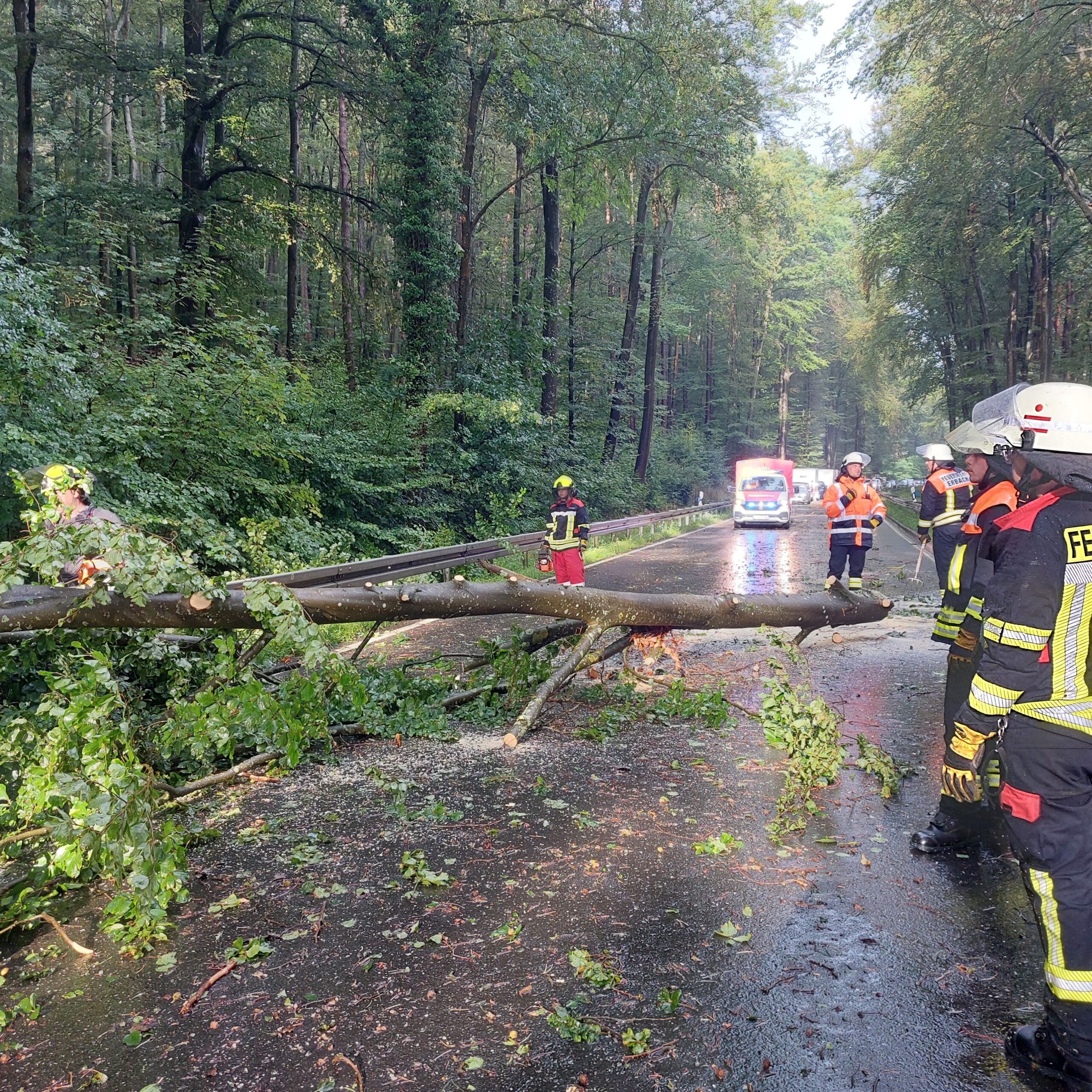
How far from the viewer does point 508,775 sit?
17.5 ft

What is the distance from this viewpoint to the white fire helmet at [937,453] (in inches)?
395

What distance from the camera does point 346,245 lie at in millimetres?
20188

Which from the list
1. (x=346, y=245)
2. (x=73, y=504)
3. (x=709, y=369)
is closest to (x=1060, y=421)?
(x=73, y=504)

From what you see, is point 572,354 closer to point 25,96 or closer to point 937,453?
point 25,96

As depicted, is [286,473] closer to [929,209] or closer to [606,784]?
[606,784]

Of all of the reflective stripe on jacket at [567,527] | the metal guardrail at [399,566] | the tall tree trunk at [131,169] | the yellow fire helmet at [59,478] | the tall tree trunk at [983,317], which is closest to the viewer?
the yellow fire helmet at [59,478]

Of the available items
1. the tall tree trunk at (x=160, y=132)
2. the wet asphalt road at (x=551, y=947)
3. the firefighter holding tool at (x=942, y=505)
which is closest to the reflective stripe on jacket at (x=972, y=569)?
the wet asphalt road at (x=551, y=947)

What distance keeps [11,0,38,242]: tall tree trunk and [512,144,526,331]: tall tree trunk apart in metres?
11.2

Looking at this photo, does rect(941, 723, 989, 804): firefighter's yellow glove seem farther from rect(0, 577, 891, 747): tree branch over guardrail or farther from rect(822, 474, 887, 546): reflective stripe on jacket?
rect(822, 474, 887, 546): reflective stripe on jacket

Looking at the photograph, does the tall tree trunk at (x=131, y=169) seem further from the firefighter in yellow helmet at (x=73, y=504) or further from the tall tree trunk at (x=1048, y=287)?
the tall tree trunk at (x=1048, y=287)

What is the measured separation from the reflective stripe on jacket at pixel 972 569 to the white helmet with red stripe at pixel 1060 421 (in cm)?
101

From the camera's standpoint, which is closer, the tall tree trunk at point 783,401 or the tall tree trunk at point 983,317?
the tall tree trunk at point 983,317

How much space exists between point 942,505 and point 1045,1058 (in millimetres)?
8713

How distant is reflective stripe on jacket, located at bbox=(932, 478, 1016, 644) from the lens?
4.18 meters
